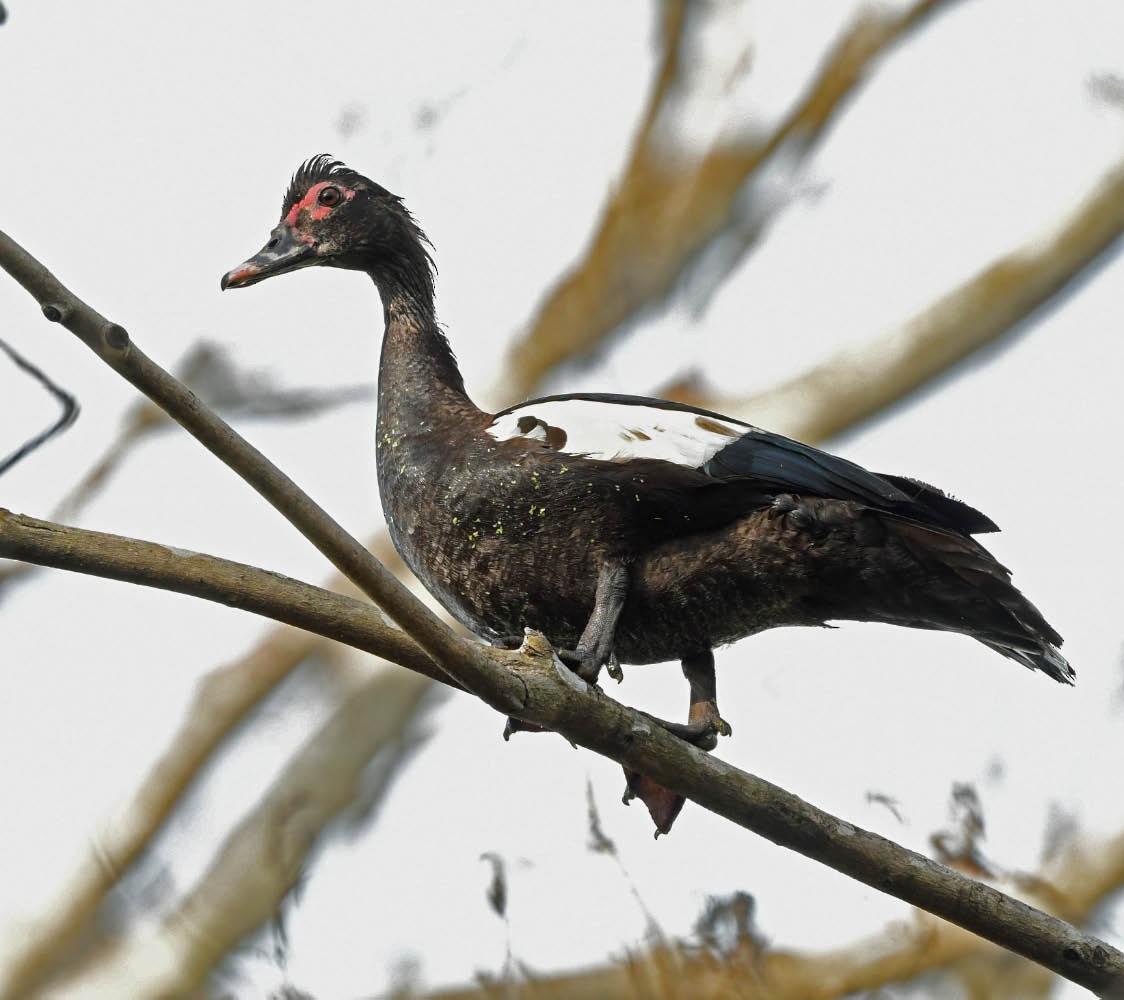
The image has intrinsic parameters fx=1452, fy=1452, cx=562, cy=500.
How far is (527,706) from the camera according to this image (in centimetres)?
280

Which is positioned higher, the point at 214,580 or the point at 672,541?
the point at 672,541

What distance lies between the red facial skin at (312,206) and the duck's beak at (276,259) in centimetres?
3

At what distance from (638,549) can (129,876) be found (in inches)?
133

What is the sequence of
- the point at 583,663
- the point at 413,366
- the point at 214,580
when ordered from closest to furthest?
the point at 214,580
the point at 583,663
the point at 413,366

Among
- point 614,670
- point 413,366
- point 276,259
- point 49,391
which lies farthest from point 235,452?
point 276,259

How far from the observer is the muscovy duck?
3393mm

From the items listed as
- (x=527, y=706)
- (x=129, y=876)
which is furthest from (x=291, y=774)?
(x=527, y=706)

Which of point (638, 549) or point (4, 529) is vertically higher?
point (638, 549)

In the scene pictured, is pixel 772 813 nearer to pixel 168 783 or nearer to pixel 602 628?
pixel 602 628

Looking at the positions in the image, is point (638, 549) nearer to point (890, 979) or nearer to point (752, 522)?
point (752, 522)

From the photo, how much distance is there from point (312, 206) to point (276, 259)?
0.21 meters

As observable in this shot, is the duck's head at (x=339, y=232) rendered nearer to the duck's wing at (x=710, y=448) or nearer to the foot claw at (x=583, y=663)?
the duck's wing at (x=710, y=448)

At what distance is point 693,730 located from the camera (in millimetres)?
3496

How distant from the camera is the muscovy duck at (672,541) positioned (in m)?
3.39
